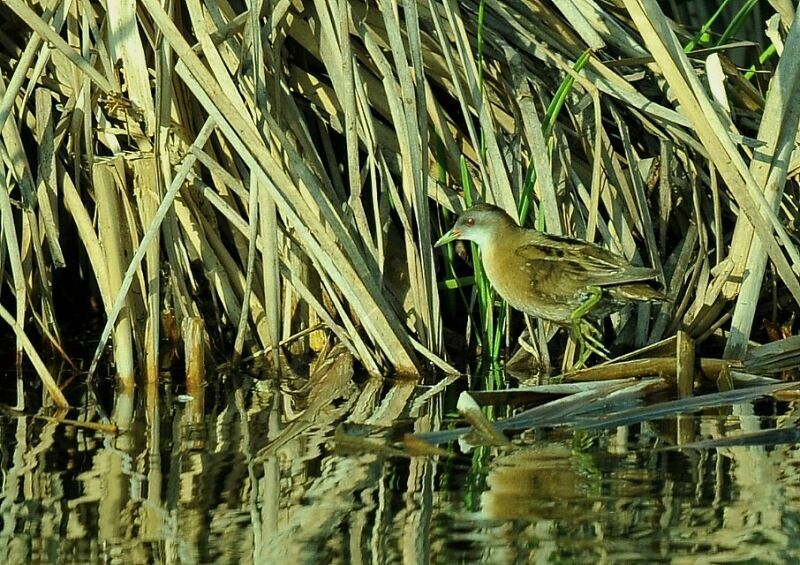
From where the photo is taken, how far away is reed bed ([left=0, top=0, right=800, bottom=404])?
15.4ft

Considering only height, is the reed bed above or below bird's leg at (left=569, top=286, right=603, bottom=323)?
above

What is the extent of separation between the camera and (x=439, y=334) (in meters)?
4.95

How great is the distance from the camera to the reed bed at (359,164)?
185 inches

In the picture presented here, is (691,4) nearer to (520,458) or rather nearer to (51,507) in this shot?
(520,458)

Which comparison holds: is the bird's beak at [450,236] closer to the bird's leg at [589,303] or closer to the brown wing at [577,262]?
the brown wing at [577,262]

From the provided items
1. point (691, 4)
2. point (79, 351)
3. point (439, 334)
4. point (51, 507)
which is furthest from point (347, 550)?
point (691, 4)

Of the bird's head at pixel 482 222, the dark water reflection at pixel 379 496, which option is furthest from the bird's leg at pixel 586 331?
the dark water reflection at pixel 379 496

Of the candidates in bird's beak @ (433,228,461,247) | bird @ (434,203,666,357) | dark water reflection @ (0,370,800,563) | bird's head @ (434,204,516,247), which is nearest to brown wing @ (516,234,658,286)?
bird @ (434,203,666,357)

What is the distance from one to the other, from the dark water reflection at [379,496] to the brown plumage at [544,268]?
2.66 ft

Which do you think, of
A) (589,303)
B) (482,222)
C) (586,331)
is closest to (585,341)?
(586,331)

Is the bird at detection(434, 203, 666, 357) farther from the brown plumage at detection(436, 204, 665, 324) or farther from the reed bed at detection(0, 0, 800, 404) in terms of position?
the reed bed at detection(0, 0, 800, 404)

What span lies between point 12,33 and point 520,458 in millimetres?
2700

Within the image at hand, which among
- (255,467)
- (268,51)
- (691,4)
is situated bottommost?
(255,467)

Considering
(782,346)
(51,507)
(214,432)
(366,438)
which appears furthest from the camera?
(782,346)
